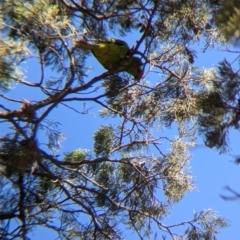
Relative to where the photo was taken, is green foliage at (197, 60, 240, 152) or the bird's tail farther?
the bird's tail

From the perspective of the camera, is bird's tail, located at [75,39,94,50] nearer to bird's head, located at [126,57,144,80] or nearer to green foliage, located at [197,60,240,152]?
bird's head, located at [126,57,144,80]

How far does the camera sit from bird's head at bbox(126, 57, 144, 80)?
8.32 feet

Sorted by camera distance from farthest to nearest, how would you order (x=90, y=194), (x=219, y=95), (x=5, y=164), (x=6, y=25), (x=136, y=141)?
(x=136, y=141) < (x=90, y=194) < (x=5, y=164) < (x=6, y=25) < (x=219, y=95)

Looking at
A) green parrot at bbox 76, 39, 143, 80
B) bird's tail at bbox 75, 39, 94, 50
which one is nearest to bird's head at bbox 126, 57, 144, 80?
green parrot at bbox 76, 39, 143, 80

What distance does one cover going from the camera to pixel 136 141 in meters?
2.89

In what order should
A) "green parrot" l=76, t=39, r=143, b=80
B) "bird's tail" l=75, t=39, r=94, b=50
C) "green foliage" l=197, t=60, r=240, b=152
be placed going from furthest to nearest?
"green parrot" l=76, t=39, r=143, b=80, "bird's tail" l=75, t=39, r=94, b=50, "green foliage" l=197, t=60, r=240, b=152

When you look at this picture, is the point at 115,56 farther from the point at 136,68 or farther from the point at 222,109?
the point at 222,109

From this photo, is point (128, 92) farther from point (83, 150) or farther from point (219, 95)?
point (219, 95)

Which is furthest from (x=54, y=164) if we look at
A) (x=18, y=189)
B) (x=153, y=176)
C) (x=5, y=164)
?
(x=153, y=176)

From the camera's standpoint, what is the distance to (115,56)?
101 inches

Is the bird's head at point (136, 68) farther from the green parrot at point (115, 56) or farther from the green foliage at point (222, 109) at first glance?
the green foliage at point (222, 109)

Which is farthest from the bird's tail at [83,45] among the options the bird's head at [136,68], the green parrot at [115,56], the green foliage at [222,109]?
the green foliage at [222,109]

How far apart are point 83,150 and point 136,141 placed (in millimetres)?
287

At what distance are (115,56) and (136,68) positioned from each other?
13 centimetres
